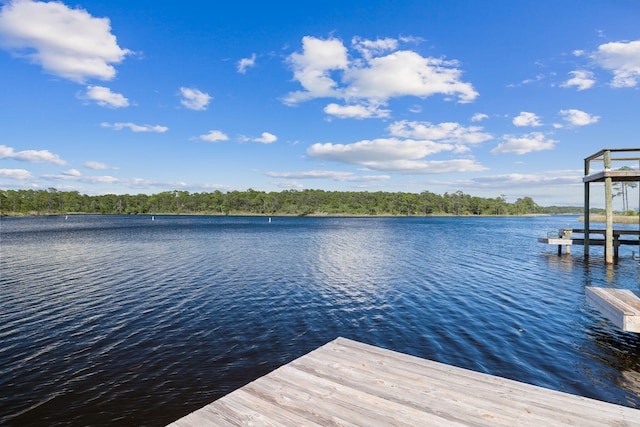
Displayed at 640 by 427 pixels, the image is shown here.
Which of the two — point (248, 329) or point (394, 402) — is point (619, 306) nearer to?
point (394, 402)

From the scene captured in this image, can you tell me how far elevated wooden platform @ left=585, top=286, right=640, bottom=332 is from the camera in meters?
8.11

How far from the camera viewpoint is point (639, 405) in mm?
6641

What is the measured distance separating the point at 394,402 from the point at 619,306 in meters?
7.96

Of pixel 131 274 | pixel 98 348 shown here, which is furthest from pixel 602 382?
pixel 131 274

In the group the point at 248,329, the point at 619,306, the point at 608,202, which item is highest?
the point at 608,202

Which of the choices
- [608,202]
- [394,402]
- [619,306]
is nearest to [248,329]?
[394,402]

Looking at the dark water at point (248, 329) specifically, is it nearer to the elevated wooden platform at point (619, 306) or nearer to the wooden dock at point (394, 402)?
the elevated wooden platform at point (619, 306)

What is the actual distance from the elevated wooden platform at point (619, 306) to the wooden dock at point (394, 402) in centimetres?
518

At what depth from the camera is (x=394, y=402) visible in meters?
4.43

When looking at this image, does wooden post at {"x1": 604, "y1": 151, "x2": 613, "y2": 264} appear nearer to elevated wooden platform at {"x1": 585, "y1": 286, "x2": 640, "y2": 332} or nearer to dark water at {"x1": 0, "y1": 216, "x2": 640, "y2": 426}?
dark water at {"x1": 0, "y1": 216, "x2": 640, "y2": 426}

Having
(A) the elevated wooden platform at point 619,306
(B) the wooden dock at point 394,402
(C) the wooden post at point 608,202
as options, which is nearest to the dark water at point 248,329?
(A) the elevated wooden platform at point 619,306

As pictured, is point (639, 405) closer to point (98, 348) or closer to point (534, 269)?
point (98, 348)

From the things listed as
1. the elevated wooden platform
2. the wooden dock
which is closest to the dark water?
the elevated wooden platform

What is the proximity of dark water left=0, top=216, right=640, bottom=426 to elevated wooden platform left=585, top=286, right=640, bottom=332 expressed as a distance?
106 centimetres
